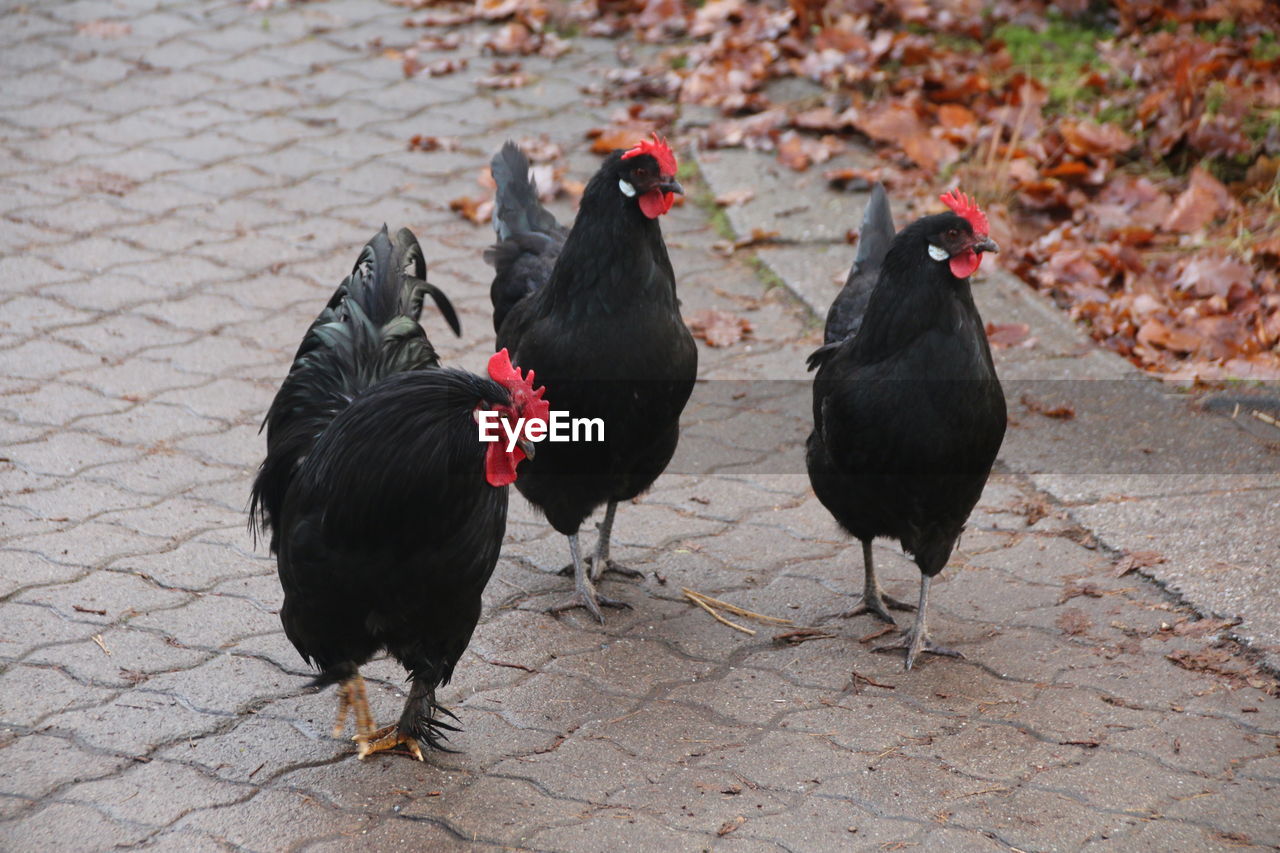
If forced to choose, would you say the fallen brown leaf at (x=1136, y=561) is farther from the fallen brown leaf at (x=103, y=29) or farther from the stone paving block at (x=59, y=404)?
the fallen brown leaf at (x=103, y=29)

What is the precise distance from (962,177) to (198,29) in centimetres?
553

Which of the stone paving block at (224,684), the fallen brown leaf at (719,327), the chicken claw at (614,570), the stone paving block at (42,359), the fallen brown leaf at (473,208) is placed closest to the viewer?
the stone paving block at (224,684)

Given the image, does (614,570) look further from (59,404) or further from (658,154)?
(59,404)

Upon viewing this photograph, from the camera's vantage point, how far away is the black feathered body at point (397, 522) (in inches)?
132

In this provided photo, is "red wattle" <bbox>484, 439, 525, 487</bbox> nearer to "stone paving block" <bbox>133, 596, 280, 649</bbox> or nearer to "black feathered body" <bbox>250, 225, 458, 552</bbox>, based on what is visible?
"black feathered body" <bbox>250, 225, 458, 552</bbox>

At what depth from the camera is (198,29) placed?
9.21m

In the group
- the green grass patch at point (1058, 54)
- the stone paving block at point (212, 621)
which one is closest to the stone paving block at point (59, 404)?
the stone paving block at point (212, 621)

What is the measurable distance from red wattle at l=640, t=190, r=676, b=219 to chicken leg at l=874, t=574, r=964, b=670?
1.54 meters

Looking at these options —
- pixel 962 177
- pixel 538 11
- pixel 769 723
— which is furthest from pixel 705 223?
pixel 769 723

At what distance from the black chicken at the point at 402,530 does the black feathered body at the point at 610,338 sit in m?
0.78

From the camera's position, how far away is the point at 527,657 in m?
4.34

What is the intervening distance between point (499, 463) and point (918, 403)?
1.43m

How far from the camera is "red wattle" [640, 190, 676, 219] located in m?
4.25

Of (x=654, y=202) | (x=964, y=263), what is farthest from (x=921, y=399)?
(x=654, y=202)
